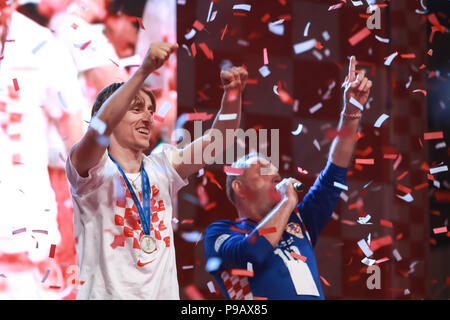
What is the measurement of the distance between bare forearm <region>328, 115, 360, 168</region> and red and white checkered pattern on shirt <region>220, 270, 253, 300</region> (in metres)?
0.48

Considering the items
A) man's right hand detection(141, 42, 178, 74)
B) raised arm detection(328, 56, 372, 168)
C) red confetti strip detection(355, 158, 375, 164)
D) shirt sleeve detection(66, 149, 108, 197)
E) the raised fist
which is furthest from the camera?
red confetti strip detection(355, 158, 375, 164)

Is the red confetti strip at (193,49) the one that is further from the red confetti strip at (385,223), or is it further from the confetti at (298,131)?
the red confetti strip at (385,223)

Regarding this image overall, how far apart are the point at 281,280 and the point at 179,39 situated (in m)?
1.13

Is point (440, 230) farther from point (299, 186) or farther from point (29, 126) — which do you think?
point (29, 126)

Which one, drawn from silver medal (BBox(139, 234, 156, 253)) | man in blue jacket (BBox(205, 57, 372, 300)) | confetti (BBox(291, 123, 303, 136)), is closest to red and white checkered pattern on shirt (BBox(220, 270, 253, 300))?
man in blue jacket (BBox(205, 57, 372, 300))

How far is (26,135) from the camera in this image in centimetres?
221

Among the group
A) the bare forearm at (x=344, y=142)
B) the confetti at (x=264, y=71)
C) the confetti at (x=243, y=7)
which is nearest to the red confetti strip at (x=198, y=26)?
the confetti at (x=243, y=7)

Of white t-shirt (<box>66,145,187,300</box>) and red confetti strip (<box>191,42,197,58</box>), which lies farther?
red confetti strip (<box>191,42,197,58</box>)

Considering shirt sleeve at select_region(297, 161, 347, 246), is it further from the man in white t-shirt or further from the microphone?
the man in white t-shirt

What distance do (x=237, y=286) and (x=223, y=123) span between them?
503 millimetres

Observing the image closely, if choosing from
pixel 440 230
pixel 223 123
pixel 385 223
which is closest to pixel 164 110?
pixel 223 123

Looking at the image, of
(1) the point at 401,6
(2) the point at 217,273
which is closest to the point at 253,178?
(2) the point at 217,273

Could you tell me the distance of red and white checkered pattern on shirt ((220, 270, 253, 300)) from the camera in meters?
1.73
